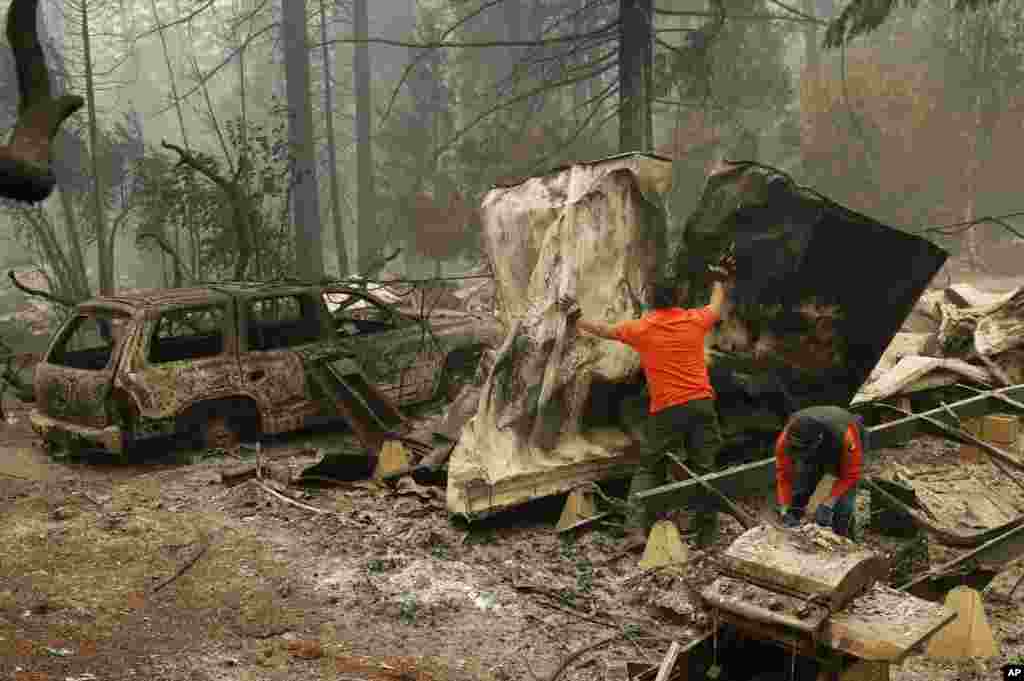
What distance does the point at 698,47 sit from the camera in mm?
12609

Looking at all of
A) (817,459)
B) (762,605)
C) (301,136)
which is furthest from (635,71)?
(762,605)

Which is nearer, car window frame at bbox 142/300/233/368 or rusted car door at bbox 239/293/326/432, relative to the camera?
car window frame at bbox 142/300/233/368

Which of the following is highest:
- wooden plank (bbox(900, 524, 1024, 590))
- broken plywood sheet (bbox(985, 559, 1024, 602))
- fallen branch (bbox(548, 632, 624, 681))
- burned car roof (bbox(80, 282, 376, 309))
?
burned car roof (bbox(80, 282, 376, 309))

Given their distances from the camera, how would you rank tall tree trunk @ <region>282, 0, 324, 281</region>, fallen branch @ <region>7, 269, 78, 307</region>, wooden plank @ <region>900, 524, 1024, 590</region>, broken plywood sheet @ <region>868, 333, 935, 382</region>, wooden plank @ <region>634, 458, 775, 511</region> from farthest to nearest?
tall tree trunk @ <region>282, 0, 324, 281</region>, broken plywood sheet @ <region>868, 333, 935, 382</region>, fallen branch @ <region>7, 269, 78, 307</region>, wooden plank @ <region>634, 458, 775, 511</region>, wooden plank @ <region>900, 524, 1024, 590</region>

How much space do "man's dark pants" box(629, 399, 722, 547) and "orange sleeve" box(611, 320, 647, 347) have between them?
0.56 metres

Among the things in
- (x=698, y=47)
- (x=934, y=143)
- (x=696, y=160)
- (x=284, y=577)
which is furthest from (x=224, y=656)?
(x=934, y=143)

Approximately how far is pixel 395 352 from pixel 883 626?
23.7 feet

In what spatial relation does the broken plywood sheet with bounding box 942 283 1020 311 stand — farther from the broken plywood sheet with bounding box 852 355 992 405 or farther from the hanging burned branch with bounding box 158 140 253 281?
the hanging burned branch with bounding box 158 140 253 281

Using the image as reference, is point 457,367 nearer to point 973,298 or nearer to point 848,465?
point 848,465

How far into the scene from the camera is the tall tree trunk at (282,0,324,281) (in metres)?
19.3

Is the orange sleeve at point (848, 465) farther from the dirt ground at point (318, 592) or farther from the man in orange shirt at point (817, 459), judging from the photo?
the dirt ground at point (318, 592)

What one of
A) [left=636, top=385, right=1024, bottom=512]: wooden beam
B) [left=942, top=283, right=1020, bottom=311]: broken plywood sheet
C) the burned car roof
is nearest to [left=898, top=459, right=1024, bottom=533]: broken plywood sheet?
[left=636, top=385, right=1024, bottom=512]: wooden beam

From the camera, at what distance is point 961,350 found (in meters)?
10.3

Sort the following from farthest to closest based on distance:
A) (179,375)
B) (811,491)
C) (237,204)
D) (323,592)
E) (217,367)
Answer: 1. (237,204)
2. (217,367)
3. (179,375)
4. (323,592)
5. (811,491)
